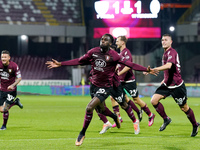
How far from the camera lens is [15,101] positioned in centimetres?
1188

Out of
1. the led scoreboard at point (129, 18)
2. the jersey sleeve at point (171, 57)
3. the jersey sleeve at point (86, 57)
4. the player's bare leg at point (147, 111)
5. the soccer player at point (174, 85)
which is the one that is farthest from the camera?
the led scoreboard at point (129, 18)

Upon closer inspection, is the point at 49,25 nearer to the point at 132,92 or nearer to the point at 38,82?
the point at 38,82

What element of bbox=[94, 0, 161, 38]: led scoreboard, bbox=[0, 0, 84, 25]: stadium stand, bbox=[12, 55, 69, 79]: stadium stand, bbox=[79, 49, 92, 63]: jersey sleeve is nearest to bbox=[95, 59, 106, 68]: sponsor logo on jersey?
bbox=[79, 49, 92, 63]: jersey sleeve

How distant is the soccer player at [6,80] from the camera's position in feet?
36.4

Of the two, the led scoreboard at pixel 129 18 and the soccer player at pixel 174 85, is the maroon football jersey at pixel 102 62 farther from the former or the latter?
the led scoreboard at pixel 129 18

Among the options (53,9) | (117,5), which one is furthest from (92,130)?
(53,9)

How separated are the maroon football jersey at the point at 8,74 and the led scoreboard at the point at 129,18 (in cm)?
2419

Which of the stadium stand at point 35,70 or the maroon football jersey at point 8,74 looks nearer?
the maroon football jersey at point 8,74

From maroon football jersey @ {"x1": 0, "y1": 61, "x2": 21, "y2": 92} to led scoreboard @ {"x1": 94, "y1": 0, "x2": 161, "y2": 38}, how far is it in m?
24.2

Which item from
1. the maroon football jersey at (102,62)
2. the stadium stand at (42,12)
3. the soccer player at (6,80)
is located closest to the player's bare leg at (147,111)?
the soccer player at (6,80)

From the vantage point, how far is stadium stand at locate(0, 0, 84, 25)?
41094 millimetres

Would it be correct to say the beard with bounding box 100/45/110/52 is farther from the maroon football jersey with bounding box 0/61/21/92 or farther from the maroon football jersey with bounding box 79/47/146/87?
the maroon football jersey with bounding box 0/61/21/92

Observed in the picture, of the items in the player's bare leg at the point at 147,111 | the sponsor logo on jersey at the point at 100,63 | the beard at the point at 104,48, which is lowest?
the player's bare leg at the point at 147,111

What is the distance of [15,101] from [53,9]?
31.8 m
